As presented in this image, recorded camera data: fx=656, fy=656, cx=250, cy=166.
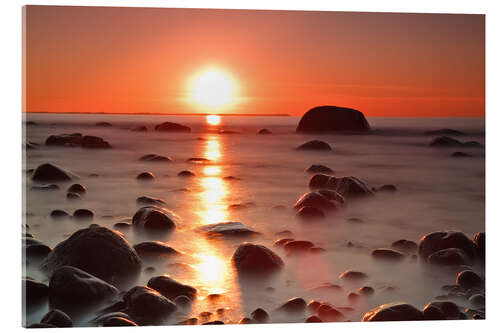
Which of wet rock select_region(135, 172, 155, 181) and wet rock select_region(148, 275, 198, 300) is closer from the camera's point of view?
wet rock select_region(148, 275, 198, 300)

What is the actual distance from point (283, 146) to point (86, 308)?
1.91m

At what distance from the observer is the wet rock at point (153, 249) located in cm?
484

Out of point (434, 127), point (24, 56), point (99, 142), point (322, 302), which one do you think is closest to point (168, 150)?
point (99, 142)

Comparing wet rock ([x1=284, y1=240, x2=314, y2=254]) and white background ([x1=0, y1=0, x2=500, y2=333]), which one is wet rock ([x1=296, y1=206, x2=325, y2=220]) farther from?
white background ([x1=0, y1=0, x2=500, y2=333])

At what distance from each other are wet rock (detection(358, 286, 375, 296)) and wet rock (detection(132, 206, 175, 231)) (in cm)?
154

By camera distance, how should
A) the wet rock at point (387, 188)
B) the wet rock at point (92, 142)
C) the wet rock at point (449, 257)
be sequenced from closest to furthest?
the wet rock at point (92, 142)
the wet rock at point (449, 257)
the wet rock at point (387, 188)

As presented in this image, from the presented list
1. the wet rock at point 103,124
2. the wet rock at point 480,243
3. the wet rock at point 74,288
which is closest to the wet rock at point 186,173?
the wet rock at point 103,124

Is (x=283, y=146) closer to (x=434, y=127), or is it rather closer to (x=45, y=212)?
(x=434, y=127)

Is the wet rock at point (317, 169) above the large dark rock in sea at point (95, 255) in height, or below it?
above

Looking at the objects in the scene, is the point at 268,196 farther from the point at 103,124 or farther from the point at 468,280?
the point at 468,280

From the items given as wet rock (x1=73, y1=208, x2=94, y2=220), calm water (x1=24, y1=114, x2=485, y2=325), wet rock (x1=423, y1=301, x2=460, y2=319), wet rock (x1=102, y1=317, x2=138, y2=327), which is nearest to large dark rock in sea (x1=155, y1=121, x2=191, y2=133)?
calm water (x1=24, y1=114, x2=485, y2=325)

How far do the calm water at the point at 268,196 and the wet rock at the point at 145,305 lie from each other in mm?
103

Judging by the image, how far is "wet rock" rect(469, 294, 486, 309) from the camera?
5.10 metres

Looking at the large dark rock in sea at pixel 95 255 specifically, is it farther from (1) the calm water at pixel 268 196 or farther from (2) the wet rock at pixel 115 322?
(2) the wet rock at pixel 115 322
